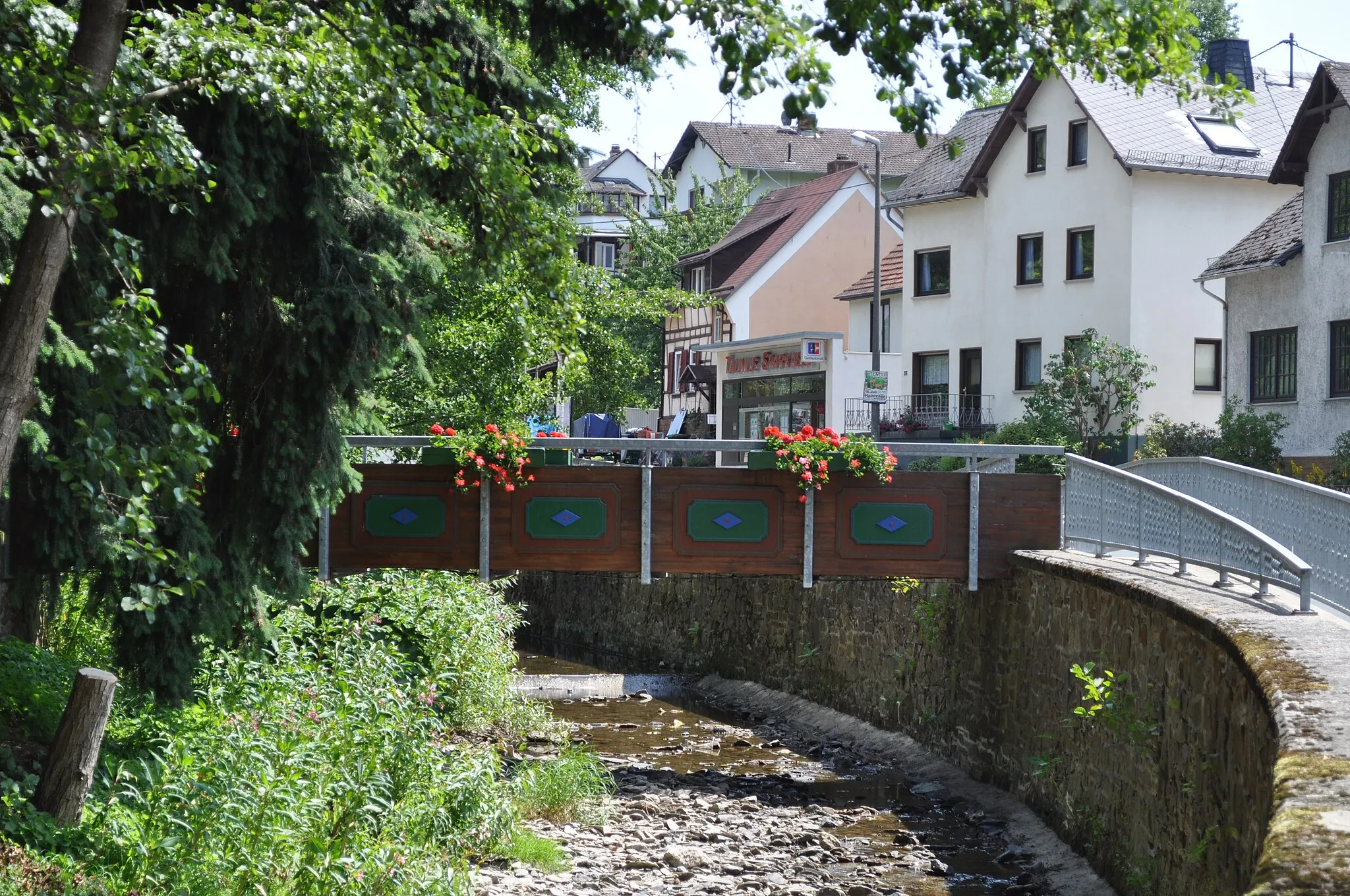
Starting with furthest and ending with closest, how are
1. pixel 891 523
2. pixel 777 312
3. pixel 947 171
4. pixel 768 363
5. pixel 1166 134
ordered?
1. pixel 777 312
2. pixel 768 363
3. pixel 947 171
4. pixel 1166 134
5. pixel 891 523

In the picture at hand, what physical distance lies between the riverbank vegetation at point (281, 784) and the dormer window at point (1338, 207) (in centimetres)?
1962

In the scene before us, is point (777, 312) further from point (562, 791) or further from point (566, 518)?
point (562, 791)

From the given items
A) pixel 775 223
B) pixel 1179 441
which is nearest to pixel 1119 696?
pixel 1179 441

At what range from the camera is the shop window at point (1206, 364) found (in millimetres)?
35281

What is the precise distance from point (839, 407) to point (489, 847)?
35.3m

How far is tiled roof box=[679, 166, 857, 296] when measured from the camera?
54.5 m

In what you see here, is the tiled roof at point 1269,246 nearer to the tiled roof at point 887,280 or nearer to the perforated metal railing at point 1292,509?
the tiled roof at point 887,280

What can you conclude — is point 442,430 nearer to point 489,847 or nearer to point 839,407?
point 489,847

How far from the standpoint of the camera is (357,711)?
10352 mm

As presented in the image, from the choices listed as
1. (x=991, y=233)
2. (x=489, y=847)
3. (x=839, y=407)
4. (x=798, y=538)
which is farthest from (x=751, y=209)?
(x=489, y=847)

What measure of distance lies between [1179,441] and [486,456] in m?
19.2

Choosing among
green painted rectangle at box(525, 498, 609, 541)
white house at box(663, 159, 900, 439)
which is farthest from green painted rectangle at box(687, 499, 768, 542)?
white house at box(663, 159, 900, 439)

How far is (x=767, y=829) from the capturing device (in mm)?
14516

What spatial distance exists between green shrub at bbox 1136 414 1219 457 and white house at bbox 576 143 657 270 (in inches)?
1366
